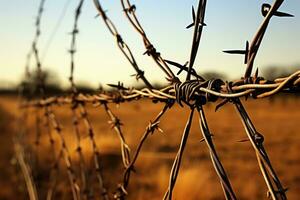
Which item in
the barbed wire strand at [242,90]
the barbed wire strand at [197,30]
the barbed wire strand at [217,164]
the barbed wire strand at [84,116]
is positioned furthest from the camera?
the barbed wire strand at [84,116]

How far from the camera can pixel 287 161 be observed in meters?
7.30

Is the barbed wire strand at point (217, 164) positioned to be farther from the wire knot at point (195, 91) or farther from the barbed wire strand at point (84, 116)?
the barbed wire strand at point (84, 116)

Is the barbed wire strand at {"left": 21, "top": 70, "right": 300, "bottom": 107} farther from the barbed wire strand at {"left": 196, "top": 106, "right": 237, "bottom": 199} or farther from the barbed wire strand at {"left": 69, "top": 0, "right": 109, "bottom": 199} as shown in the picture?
the barbed wire strand at {"left": 69, "top": 0, "right": 109, "bottom": 199}

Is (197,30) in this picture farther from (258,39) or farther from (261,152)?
(261,152)

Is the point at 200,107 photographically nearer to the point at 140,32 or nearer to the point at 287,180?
the point at 140,32

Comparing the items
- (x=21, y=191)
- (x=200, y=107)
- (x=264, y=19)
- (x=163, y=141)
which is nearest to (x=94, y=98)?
(x=200, y=107)

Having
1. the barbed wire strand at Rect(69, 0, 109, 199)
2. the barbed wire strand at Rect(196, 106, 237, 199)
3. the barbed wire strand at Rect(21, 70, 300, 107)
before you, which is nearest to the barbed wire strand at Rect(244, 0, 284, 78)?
the barbed wire strand at Rect(21, 70, 300, 107)

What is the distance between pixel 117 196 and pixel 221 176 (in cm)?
44

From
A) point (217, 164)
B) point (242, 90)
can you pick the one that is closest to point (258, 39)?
point (242, 90)

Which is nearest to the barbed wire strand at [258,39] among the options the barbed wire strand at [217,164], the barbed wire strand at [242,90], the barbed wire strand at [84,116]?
the barbed wire strand at [242,90]

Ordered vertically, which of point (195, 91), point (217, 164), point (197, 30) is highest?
point (197, 30)

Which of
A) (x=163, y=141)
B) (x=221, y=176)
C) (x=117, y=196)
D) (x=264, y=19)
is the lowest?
(x=163, y=141)

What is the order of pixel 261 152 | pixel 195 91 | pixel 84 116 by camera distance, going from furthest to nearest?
pixel 84 116, pixel 195 91, pixel 261 152

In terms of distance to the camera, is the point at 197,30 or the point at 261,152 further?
the point at 197,30
